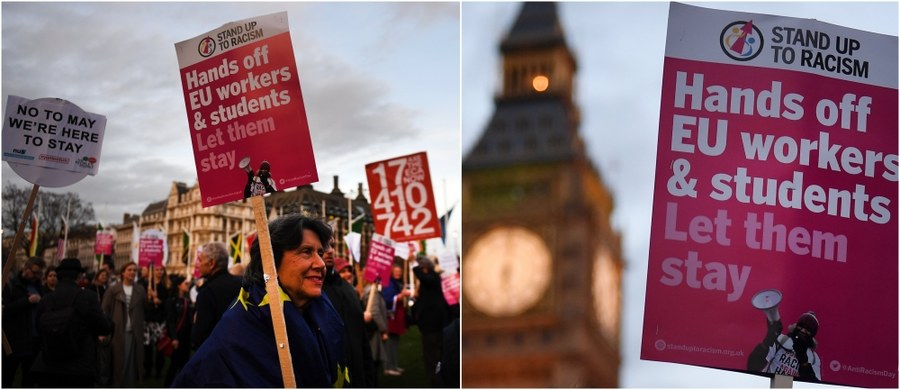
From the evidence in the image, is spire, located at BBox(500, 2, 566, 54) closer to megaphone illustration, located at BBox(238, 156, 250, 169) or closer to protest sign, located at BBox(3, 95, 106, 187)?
megaphone illustration, located at BBox(238, 156, 250, 169)

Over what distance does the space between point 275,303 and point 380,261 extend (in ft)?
34.4

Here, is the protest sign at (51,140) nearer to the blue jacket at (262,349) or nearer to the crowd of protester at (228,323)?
the crowd of protester at (228,323)

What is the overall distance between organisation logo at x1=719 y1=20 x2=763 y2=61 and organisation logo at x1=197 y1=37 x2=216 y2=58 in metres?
2.20

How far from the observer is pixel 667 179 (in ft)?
16.4

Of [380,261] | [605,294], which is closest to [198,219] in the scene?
[380,261]

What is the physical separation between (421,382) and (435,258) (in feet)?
14.5

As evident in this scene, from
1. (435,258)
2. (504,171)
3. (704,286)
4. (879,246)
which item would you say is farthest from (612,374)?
(435,258)

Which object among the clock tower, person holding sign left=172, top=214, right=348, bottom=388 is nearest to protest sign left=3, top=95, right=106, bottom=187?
person holding sign left=172, top=214, right=348, bottom=388

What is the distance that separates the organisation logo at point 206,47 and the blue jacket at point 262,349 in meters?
1.30

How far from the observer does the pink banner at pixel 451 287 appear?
13542 mm

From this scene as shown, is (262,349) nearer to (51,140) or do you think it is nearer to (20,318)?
(51,140)

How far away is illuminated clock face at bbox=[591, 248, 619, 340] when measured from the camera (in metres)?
2.72

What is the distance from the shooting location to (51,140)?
25.3 ft

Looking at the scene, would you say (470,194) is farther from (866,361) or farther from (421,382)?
(421,382)
